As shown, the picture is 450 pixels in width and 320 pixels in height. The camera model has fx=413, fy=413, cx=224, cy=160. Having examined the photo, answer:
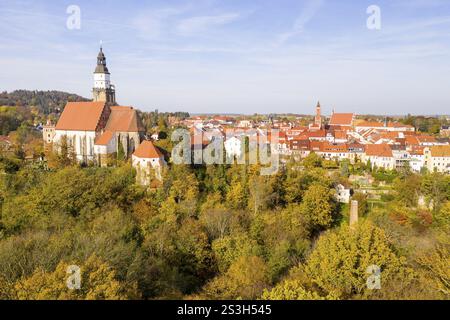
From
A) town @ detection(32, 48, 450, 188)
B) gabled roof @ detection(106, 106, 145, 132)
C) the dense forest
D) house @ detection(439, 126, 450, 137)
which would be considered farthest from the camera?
house @ detection(439, 126, 450, 137)

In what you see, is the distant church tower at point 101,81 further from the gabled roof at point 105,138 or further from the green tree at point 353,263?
the green tree at point 353,263

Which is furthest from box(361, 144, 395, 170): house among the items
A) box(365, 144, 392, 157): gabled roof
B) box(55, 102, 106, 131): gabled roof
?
box(55, 102, 106, 131): gabled roof

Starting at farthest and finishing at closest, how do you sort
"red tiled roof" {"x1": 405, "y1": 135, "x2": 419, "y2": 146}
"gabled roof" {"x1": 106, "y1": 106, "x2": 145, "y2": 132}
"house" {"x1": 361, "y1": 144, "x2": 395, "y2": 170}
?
1. "red tiled roof" {"x1": 405, "y1": 135, "x2": 419, "y2": 146}
2. "house" {"x1": 361, "y1": 144, "x2": 395, "y2": 170}
3. "gabled roof" {"x1": 106, "y1": 106, "x2": 145, "y2": 132}

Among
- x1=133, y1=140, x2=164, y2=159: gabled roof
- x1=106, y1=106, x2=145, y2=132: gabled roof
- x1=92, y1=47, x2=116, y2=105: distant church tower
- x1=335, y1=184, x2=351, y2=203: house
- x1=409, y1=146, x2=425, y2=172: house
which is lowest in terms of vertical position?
x1=335, y1=184, x2=351, y2=203: house

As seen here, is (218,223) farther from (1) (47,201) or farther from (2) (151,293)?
(1) (47,201)

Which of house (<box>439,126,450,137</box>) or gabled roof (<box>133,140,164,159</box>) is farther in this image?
house (<box>439,126,450,137</box>)

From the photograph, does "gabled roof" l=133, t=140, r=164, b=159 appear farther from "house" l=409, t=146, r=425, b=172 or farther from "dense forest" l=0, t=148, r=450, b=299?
"house" l=409, t=146, r=425, b=172
